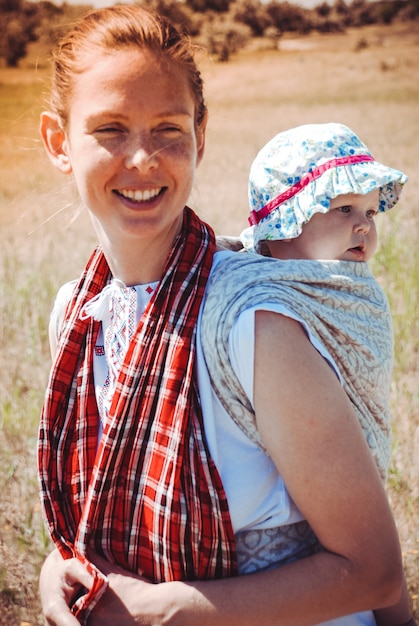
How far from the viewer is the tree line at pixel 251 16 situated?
25344mm

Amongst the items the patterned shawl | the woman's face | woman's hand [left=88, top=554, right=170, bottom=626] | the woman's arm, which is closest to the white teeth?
the woman's face

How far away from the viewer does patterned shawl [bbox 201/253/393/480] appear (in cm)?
147

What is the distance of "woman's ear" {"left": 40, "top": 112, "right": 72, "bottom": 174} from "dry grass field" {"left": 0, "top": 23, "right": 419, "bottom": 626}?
17 centimetres

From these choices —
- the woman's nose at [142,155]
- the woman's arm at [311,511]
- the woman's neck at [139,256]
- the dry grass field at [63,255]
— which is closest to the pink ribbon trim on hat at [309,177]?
the dry grass field at [63,255]

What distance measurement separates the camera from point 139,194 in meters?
1.60

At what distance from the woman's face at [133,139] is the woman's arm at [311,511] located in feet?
1.28

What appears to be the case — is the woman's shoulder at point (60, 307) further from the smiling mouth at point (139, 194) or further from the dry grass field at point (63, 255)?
the smiling mouth at point (139, 194)

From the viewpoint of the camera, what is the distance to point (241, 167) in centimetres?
1033

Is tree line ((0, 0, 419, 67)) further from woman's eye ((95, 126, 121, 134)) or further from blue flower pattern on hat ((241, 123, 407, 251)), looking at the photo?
woman's eye ((95, 126, 121, 134))

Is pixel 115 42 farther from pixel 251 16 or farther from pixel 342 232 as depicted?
pixel 251 16

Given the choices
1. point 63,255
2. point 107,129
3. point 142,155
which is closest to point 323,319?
point 142,155

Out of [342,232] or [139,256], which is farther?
[342,232]

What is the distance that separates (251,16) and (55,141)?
3024cm

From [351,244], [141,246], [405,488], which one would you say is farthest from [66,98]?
[405,488]
